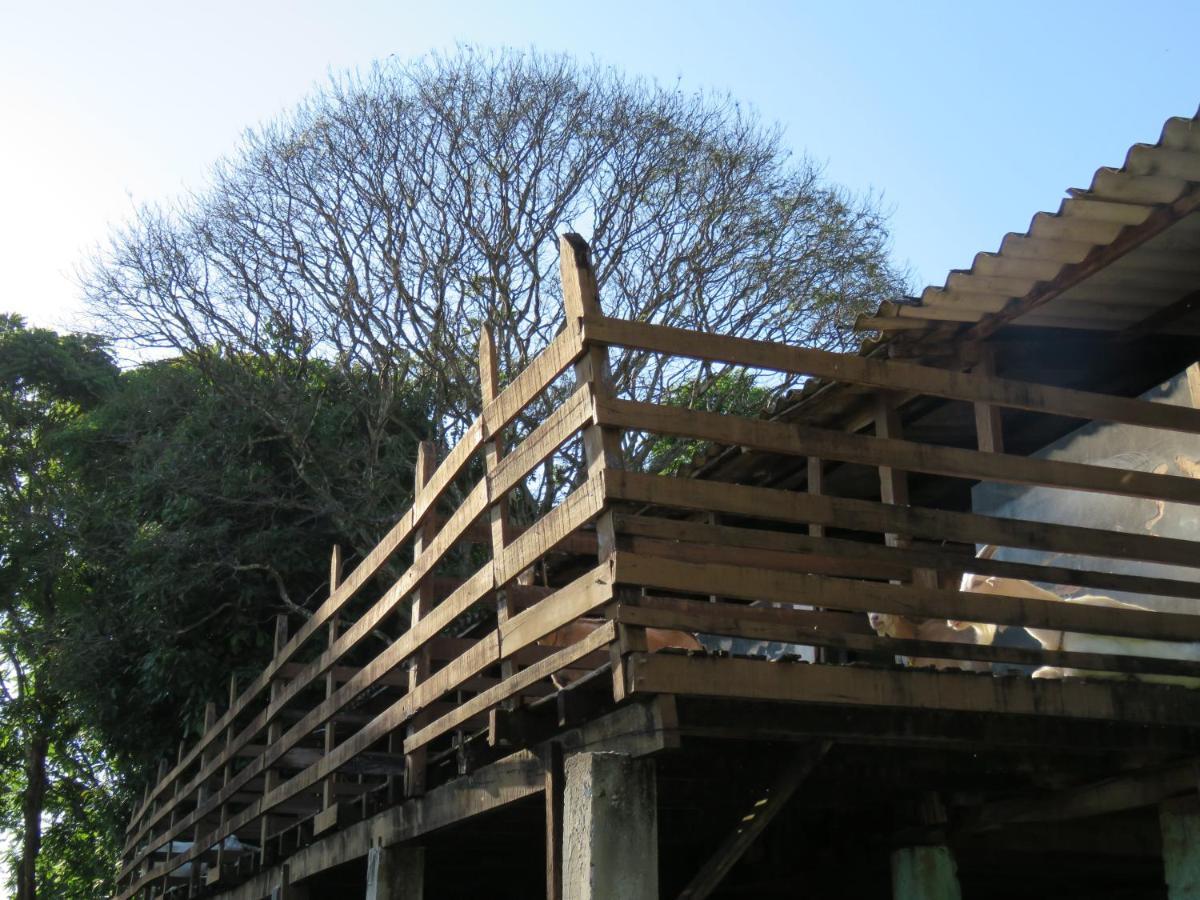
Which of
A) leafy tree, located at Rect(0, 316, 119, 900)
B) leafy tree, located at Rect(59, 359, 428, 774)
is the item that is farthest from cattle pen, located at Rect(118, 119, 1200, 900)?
leafy tree, located at Rect(0, 316, 119, 900)

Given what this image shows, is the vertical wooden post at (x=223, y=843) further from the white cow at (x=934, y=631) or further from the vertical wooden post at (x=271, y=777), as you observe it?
the white cow at (x=934, y=631)

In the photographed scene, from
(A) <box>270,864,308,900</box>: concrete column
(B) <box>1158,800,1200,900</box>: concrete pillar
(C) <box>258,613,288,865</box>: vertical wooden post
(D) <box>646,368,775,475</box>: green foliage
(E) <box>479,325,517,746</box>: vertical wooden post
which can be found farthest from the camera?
(D) <box>646,368,775,475</box>: green foliage

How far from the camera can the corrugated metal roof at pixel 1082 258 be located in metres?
5.27

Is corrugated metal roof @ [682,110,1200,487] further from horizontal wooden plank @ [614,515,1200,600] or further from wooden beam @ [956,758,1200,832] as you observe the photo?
wooden beam @ [956,758,1200,832]

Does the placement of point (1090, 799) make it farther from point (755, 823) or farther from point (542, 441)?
point (542, 441)

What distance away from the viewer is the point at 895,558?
5.02 m

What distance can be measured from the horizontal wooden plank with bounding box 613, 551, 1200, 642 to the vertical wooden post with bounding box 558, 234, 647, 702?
0.15 m

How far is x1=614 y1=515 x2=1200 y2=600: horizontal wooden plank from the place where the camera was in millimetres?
4961

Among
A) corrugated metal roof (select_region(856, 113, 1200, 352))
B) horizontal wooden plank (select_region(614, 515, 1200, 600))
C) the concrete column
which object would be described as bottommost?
the concrete column

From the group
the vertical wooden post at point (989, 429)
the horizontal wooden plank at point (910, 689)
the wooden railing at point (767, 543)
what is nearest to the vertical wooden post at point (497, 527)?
the wooden railing at point (767, 543)

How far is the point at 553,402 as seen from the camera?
17719mm

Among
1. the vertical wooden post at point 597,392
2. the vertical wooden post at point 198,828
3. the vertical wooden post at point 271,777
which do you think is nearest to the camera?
the vertical wooden post at point 597,392

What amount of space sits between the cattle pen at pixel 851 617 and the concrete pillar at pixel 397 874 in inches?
0.6

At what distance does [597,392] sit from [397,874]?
4.11 metres
